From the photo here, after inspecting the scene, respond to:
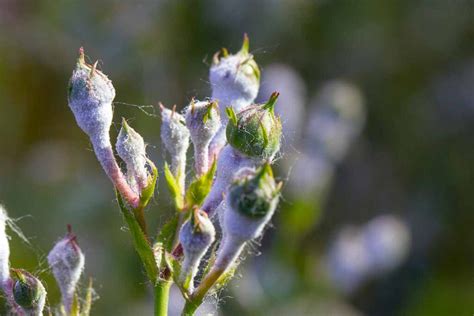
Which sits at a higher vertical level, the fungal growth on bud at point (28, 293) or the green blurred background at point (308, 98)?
the green blurred background at point (308, 98)

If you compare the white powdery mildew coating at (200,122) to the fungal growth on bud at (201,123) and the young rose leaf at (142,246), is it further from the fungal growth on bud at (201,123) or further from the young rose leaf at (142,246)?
the young rose leaf at (142,246)

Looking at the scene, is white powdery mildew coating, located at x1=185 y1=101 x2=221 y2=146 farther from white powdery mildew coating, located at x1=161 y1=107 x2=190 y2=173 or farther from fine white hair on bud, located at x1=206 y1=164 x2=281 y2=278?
fine white hair on bud, located at x1=206 y1=164 x2=281 y2=278

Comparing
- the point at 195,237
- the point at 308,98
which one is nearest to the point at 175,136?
the point at 195,237

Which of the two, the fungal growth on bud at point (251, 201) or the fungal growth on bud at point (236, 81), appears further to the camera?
the fungal growth on bud at point (236, 81)

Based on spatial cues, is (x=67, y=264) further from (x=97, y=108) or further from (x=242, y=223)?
(x=242, y=223)

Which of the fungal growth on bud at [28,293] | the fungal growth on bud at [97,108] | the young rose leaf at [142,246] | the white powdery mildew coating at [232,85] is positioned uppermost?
the white powdery mildew coating at [232,85]

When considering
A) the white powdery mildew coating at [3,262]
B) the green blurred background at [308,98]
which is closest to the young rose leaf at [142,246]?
the white powdery mildew coating at [3,262]
